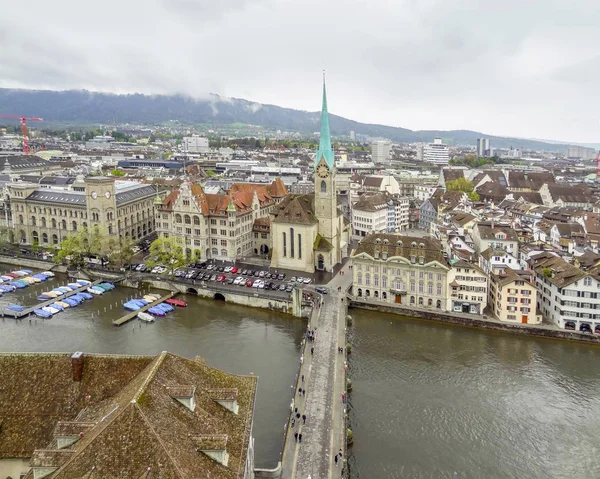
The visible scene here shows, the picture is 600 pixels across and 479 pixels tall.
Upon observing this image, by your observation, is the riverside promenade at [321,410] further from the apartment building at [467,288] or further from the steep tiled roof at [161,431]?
the apartment building at [467,288]

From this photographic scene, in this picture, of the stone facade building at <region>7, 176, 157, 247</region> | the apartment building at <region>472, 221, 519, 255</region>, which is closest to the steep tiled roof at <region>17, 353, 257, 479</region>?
the apartment building at <region>472, 221, 519, 255</region>

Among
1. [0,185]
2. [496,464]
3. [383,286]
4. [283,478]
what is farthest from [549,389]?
[0,185]

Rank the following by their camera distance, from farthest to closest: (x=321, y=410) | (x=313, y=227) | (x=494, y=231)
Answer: (x=313, y=227) < (x=494, y=231) < (x=321, y=410)

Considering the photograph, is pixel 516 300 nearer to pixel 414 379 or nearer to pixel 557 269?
pixel 557 269

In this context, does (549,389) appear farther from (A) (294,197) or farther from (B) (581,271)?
(A) (294,197)

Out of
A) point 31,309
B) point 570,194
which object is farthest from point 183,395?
point 570,194
